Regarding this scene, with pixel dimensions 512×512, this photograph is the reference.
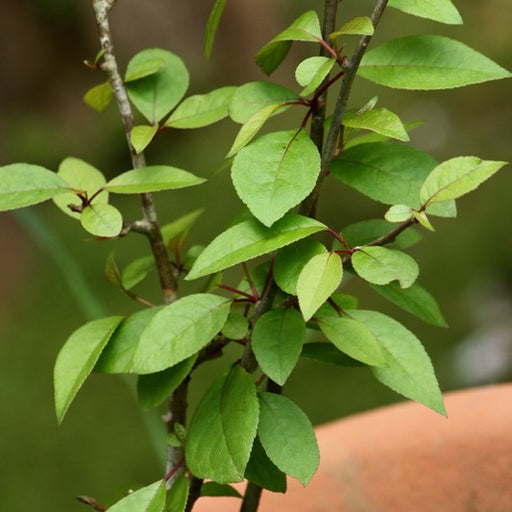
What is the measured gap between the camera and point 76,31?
9.96ft

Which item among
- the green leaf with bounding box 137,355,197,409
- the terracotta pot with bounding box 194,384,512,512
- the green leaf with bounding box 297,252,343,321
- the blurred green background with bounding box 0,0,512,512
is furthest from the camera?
the blurred green background with bounding box 0,0,512,512

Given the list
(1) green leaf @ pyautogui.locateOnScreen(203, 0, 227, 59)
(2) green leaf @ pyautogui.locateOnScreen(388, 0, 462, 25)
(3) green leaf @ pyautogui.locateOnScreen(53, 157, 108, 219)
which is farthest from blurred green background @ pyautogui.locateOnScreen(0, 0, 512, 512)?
(2) green leaf @ pyautogui.locateOnScreen(388, 0, 462, 25)

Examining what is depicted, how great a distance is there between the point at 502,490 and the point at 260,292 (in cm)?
37

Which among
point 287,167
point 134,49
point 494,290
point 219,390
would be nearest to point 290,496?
point 219,390

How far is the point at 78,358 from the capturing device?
0.55m

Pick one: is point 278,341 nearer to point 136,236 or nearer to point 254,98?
point 254,98

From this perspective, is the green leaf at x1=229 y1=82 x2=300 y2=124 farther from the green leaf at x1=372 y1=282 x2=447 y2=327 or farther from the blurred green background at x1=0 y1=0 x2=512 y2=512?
the blurred green background at x1=0 y1=0 x2=512 y2=512

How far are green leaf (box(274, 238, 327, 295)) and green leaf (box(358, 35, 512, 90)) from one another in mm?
115

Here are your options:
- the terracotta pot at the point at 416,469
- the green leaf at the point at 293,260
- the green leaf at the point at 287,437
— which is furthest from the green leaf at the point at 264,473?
the terracotta pot at the point at 416,469

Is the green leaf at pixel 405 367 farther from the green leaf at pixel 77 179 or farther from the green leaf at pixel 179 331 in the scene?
the green leaf at pixel 77 179

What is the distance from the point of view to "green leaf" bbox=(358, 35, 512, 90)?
1.64 ft

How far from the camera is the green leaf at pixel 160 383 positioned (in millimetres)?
553

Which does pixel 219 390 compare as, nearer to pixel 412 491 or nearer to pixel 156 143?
pixel 412 491

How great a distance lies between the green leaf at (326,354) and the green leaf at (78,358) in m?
0.14
